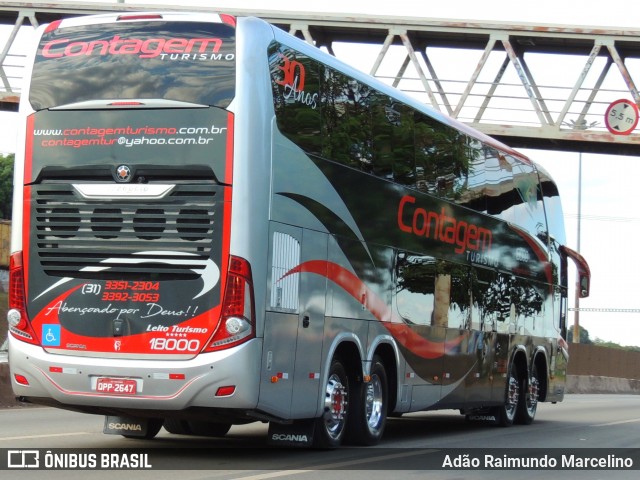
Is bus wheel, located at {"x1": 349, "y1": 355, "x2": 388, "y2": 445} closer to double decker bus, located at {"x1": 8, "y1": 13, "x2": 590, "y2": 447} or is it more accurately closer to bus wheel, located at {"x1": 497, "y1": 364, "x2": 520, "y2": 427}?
double decker bus, located at {"x1": 8, "y1": 13, "x2": 590, "y2": 447}

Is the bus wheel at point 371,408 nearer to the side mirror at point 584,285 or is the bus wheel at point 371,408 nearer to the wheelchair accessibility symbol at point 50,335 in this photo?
the wheelchair accessibility symbol at point 50,335

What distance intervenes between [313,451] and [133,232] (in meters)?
3.33

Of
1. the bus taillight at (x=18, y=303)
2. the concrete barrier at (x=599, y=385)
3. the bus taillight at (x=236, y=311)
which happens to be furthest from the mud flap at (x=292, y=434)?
the concrete barrier at (x=599, y=385)

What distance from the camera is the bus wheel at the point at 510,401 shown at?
1984cm

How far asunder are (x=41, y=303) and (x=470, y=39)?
1046 inches

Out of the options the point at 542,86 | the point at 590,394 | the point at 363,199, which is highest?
the point at 542,86

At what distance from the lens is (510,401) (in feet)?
65.9

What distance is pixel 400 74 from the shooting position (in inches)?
1419

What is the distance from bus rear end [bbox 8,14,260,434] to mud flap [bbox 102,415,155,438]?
139cm

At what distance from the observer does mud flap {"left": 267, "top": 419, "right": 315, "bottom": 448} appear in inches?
496

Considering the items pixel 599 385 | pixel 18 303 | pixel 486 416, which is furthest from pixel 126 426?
pixel 599 385

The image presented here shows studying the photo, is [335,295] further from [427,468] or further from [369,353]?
[427,468]

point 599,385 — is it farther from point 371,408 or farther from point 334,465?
point 334,465

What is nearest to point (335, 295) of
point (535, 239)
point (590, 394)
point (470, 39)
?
point (535, 239)
